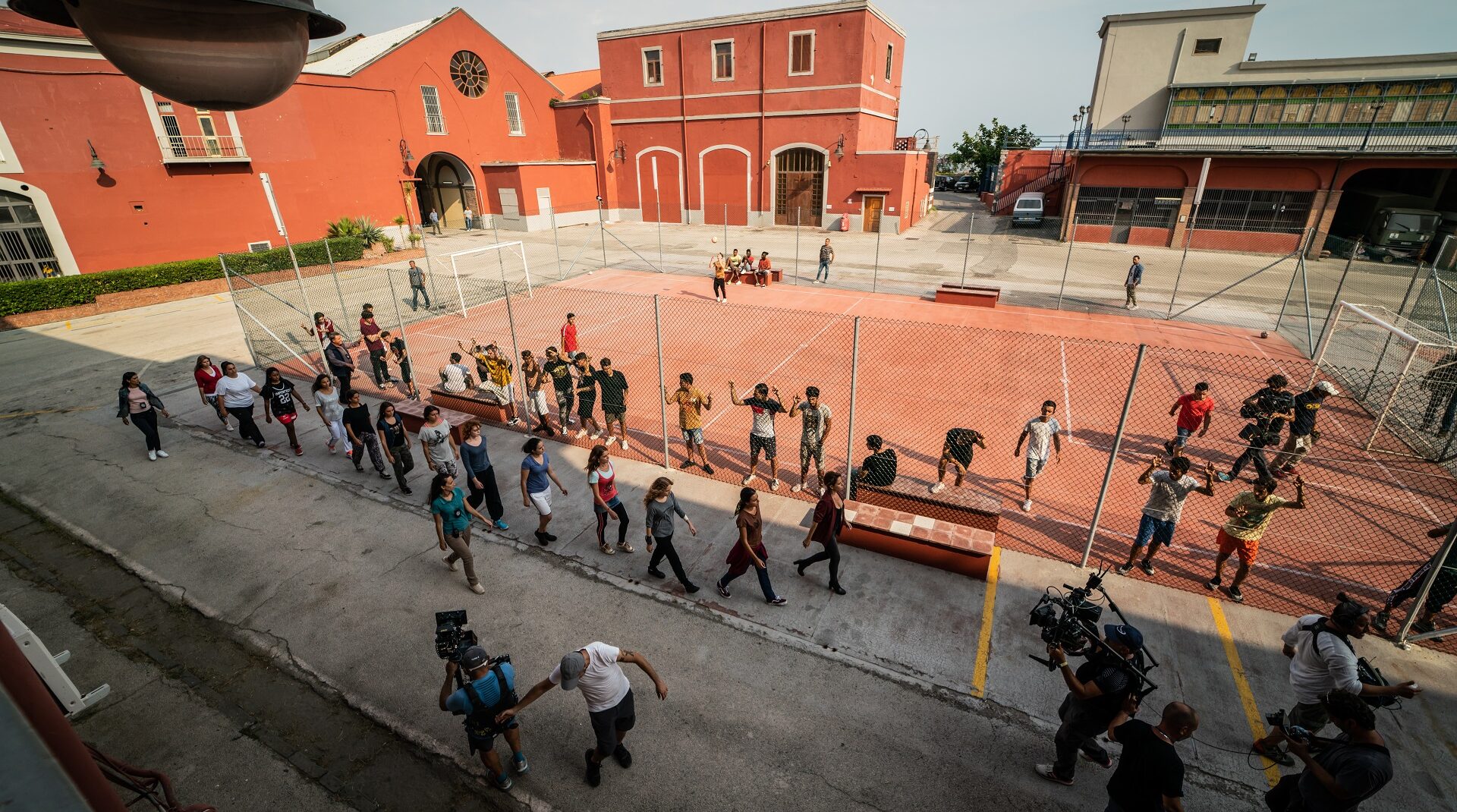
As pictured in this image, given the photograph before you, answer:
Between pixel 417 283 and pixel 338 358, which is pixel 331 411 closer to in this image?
pixel 338 358

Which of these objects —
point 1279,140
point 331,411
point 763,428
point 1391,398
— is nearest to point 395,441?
point 331,411

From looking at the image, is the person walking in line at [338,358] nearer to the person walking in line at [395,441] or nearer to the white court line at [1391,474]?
the person walking in line at [395,441]

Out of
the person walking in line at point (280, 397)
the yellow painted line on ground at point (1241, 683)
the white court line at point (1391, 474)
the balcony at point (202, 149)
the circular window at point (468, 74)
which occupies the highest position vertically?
the circular window at point (468, 74)

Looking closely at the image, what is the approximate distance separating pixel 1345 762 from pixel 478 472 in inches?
328

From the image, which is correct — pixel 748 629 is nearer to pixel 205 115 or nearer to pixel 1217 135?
pixel 205 115

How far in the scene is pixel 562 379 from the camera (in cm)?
1055

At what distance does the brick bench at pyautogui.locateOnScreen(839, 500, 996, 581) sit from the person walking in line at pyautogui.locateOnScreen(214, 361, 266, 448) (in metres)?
10.2

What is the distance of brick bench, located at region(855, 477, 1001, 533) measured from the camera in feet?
25.7

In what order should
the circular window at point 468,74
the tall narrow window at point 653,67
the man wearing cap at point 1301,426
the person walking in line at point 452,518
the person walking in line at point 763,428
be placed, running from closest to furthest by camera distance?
the person walking in line at point 452,518, the person walking in line at point 763,428, the man wearing cap at point 1301,426, the circular window at point 468,74, the tall narrow window at point 653,67

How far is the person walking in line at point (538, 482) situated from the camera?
7613 millimetres

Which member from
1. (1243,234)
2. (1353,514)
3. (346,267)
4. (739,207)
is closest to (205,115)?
(346,267)

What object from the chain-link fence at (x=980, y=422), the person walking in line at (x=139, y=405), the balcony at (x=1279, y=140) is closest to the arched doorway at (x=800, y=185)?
the balcony at (x=1279, y=140)

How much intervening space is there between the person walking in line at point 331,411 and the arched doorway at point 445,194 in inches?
1282

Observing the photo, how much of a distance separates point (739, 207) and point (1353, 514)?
3409cm
